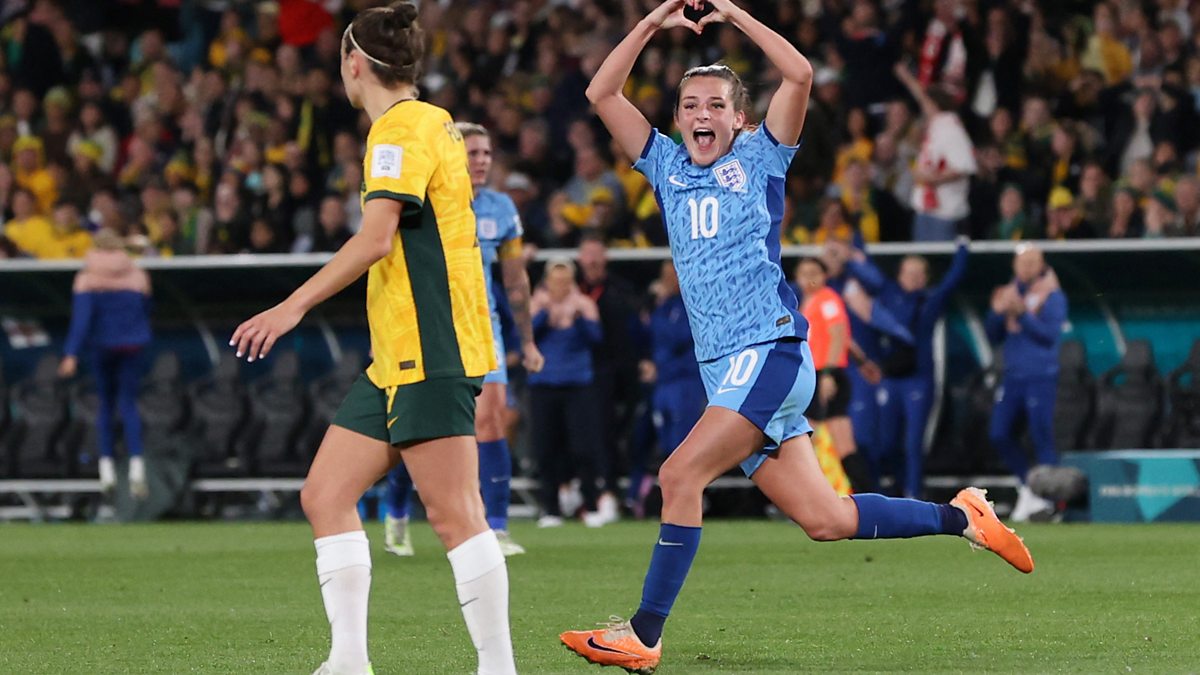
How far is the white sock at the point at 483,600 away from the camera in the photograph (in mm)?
5988

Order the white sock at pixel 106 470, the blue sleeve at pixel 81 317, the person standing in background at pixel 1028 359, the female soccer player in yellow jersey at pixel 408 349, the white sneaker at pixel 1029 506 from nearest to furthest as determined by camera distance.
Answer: the female soccer player in yellow jersey at pixel 408 349, the white sneaker at pixel 1029 506, the person standing in background at pixel 1028 359, the blue sleeve at pixel 81 317, the white sock at pixel 106 470

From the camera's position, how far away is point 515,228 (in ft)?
40.4

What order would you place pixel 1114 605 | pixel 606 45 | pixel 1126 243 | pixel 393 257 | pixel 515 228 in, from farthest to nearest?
pixel 606 45 → pixel 1126 243 → pixel 515 228 → pixel 1114 605 → pixel 393 257

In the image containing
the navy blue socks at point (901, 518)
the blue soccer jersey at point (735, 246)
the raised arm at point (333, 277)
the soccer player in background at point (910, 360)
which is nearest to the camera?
the raised arm at point (333, 277)

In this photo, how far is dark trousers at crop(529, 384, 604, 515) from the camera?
56.5 feet

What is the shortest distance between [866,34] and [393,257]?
1422cm

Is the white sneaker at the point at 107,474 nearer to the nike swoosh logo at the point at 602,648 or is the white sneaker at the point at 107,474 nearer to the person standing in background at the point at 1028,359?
the person standing in background at the point at 1028,359

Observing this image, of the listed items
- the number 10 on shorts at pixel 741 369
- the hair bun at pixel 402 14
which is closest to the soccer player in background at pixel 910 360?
the number 10 on shorts at pixel 741 369

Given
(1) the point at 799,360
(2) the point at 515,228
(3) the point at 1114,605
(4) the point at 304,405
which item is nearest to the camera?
(1) the point at 799,360

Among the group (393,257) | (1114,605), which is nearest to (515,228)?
(1114,605)

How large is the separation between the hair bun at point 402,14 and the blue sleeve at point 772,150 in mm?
1628

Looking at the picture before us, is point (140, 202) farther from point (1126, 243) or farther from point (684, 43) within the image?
point (1126, 243)

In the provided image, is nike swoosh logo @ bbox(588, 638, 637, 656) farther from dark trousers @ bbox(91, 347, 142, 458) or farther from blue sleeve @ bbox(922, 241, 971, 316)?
dark trousers @ bbox(91, 347, 142, 458)

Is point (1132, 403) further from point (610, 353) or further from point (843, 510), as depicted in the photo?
point (843, 510)
